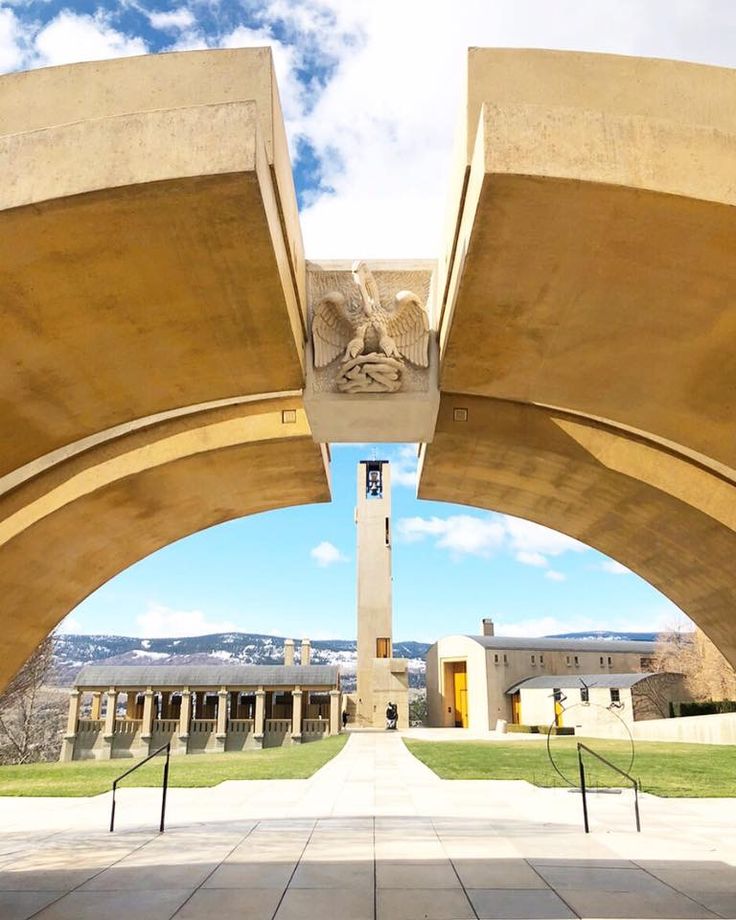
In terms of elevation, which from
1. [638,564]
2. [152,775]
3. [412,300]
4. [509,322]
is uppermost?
[412,300]

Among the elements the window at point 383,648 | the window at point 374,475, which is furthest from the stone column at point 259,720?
the window at point 374,475

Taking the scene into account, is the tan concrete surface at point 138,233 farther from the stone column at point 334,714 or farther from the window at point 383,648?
the window at point 383,648

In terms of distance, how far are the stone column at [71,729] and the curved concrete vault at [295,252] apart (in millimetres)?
35979

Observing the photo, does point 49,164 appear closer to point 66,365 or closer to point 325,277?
point 66,365

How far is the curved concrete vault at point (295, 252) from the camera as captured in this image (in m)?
4.56

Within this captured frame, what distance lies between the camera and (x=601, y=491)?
1015 cm

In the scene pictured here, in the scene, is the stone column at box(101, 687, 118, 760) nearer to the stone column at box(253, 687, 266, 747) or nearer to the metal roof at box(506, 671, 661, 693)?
the stone column at box(253, 687, 266, 747)

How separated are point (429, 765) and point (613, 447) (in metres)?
15.5

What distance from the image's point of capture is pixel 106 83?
529 centimetres

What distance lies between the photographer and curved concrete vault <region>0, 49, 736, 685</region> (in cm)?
456

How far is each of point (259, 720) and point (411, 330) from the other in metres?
39.7

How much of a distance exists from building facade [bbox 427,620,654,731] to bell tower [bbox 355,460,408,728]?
182 inches

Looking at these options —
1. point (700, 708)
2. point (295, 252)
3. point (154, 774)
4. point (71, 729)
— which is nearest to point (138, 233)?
point (295, 252)

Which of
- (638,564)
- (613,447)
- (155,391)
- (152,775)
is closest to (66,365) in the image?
(155,391)
